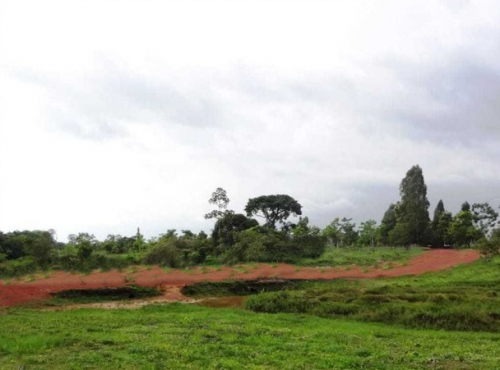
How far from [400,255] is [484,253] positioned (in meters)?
14.1

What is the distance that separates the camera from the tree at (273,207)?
82188 millimetres

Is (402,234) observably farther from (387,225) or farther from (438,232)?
(387,225)

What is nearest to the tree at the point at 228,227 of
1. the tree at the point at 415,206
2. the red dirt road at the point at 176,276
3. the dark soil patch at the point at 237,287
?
the red dirt road at the point at 176,276

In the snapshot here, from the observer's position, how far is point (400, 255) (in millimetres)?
54438

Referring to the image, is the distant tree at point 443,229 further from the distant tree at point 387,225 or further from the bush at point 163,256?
the bush at point 163,256

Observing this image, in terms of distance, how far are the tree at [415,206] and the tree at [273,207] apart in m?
20.0

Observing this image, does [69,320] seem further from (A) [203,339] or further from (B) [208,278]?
(B) [208,278]

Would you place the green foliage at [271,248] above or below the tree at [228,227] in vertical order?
below

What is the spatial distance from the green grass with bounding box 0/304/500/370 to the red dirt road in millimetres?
6375

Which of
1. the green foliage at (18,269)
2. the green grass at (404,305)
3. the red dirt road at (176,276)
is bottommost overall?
the green grass at (404,305)

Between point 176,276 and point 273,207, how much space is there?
156ft

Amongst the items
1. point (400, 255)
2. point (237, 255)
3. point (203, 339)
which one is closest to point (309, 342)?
point (203, 339)

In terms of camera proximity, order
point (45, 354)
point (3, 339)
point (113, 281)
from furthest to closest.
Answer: point (113, 281), point (3, 339), point (45, 354)

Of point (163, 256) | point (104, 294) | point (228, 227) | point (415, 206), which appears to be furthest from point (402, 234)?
point (104, 294)
